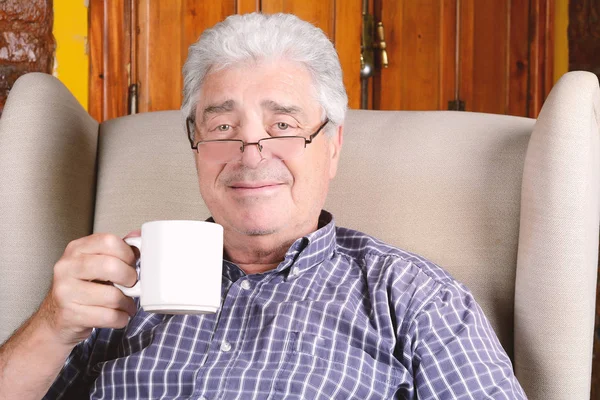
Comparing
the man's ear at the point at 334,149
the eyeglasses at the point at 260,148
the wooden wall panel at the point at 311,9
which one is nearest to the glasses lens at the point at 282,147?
the eyeglasses at the point at 260,148

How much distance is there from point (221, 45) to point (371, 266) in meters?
0.46

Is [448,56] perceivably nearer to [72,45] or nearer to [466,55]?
[466,55]

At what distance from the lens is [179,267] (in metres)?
0.87

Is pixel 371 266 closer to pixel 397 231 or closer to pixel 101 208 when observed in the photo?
pixel 397 231

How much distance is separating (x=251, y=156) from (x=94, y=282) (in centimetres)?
37

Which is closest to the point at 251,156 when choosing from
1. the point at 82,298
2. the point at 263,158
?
the point at 263,158

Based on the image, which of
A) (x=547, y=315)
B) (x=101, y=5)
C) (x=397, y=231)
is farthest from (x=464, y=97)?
(x=547, y=315)

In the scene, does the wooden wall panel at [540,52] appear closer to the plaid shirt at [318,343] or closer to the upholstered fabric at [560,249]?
the upholstered fabric at [560,249]

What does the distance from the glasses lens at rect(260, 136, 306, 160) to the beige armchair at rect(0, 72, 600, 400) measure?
220 mm

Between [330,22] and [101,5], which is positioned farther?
[330,22]

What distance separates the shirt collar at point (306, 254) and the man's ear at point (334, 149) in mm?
134

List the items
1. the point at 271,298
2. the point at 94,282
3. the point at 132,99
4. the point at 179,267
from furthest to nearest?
the point at 132,99 < the point at 271,298 < the point at 94,282 < the point at 179,267

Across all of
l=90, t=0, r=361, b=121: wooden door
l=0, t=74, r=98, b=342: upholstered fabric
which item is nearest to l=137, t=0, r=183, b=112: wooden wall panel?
l=90, t=0, r=361, b=121: wooden door

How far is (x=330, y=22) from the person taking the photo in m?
2.69
